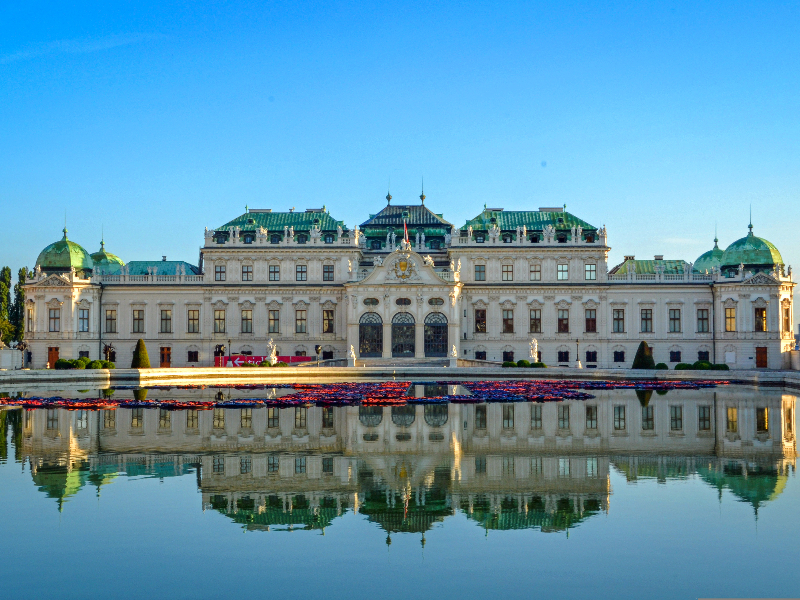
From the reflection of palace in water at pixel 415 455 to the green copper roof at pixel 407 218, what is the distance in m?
47.6

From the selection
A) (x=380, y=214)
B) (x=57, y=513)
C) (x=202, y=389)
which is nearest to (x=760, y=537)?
(x=57, y=513)

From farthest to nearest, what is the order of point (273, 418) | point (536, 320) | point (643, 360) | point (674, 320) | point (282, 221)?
1. point (282, 221)
2. point (536, 320)
3. point (674, 320)
4. point (643, 360)
5. point (273, 418)

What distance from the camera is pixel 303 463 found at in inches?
974

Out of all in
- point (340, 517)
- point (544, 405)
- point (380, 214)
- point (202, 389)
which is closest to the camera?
point (340, 517)

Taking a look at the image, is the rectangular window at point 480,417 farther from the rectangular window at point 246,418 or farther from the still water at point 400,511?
the rectangular window at point 246,418

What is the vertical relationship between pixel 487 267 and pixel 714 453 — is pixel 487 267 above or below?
above

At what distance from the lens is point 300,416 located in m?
36.6

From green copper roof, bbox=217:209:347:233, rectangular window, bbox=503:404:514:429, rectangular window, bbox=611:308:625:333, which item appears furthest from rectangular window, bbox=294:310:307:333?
rectangular window, bbox=503:404:514:429

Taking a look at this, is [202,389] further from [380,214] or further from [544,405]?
[380,214]

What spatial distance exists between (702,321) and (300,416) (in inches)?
2116

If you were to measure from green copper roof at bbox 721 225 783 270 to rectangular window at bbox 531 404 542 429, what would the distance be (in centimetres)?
4595

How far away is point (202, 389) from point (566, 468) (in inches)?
1304

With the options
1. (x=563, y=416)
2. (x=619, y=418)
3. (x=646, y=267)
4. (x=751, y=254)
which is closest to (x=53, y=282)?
(x=646, y=267)

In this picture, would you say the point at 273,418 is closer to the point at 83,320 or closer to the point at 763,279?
the point at 83,320
